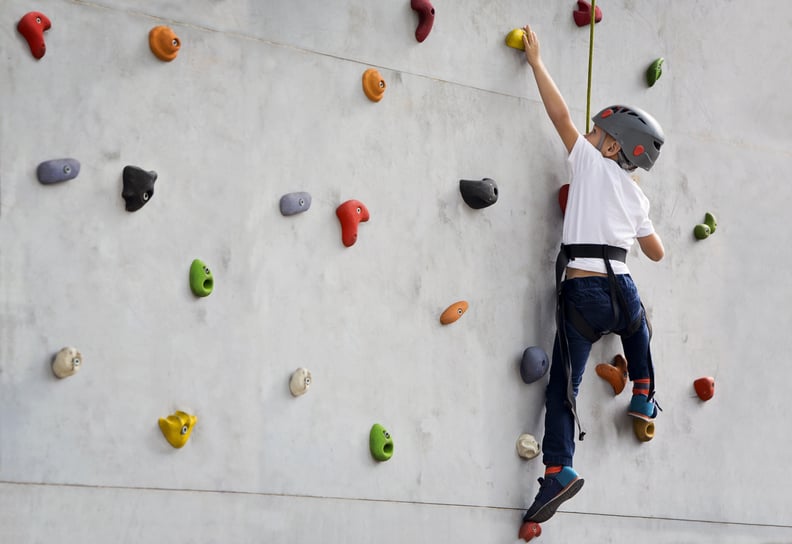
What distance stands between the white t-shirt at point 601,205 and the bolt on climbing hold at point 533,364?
341 millimetres

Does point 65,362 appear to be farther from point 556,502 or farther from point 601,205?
point 601,205

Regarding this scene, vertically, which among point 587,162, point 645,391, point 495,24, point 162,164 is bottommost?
point 645,391

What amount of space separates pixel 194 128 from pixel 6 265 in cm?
73

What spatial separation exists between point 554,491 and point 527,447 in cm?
21

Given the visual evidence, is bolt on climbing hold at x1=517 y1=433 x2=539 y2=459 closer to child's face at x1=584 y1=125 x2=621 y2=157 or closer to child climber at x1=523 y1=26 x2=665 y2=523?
child climber at x1=523 y1=26 x2=665 y2=523

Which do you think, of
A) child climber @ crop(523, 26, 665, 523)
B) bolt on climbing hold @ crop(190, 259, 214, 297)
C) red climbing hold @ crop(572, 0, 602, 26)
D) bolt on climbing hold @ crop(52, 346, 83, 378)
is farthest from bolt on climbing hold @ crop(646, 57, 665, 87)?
bolt on climbing hold @ crop(52, 346, 83, 378)

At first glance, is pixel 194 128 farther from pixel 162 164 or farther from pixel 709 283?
pixel 709 283

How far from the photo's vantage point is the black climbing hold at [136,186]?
3.51 m

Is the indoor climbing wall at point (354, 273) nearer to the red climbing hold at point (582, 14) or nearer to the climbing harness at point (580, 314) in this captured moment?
the red climbing hold at point (582, 14)

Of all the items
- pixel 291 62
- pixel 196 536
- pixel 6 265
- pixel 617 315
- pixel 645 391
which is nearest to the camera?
pixel 6 265

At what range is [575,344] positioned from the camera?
166 inches

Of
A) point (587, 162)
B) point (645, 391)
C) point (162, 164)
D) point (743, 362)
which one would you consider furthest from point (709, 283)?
point (162, 164)

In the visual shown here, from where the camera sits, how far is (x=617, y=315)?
4160 millimetres

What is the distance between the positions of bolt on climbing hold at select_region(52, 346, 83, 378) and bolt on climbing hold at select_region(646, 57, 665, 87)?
8.45ft
